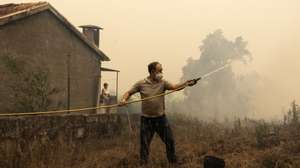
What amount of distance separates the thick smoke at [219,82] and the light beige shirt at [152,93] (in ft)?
131

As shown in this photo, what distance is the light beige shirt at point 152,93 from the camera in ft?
23.8

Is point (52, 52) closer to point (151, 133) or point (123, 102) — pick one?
point (123, 102)

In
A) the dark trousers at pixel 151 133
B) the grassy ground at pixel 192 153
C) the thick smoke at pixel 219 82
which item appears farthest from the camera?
the thick smoke at pixel 219 82

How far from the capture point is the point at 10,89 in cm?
1540

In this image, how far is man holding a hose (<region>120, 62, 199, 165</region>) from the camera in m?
7.20

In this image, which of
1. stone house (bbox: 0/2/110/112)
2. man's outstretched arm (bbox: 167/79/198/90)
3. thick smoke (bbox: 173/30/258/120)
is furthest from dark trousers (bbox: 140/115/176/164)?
thick smoke (bbox: 173/30/258/120)

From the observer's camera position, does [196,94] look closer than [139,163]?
No

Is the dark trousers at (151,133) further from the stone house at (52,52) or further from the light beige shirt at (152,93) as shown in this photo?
the stone house at (52,52)

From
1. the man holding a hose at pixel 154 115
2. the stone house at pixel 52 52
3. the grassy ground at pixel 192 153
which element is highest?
the stone house at pixel 52 52

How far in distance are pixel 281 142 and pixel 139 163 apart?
304 cm

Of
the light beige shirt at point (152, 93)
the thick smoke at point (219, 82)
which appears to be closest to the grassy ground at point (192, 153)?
the light beige shirt at point (152, 93)

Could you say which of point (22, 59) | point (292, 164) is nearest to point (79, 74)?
point (22, 59)

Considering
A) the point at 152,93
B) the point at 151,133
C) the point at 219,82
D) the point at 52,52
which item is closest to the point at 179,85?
the point at 152,93

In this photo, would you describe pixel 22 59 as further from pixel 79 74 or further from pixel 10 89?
pixel 79 74
